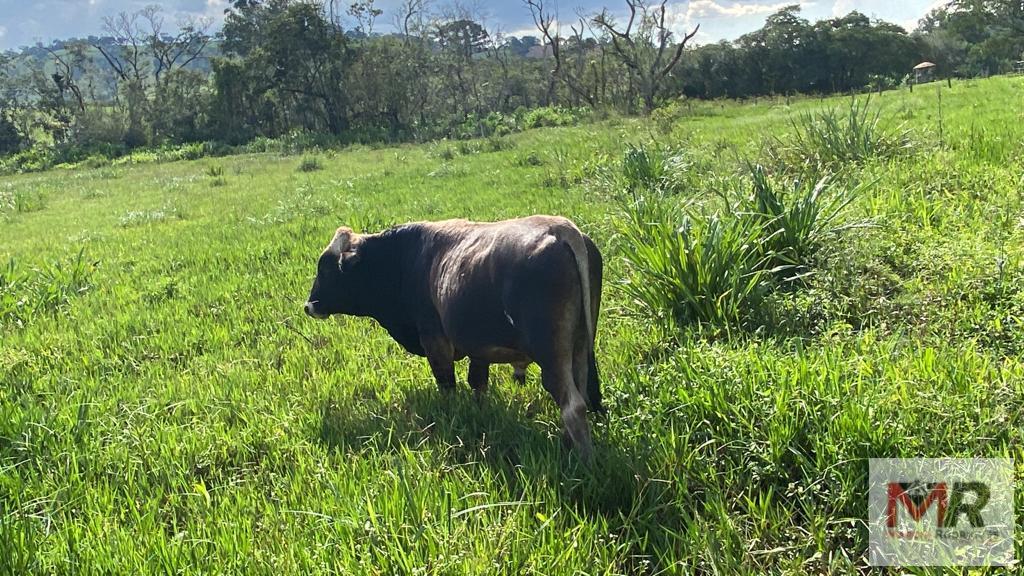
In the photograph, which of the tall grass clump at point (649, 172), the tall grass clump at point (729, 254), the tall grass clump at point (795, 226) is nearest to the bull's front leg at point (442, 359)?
the tall grass clump at point (729, 254)

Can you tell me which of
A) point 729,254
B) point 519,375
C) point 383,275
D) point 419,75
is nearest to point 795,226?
point 729,254

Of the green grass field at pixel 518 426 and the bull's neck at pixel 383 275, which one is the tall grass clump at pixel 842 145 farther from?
the bull's neck at pixel 383 275

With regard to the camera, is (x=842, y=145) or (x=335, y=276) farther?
(x=842, y=145)

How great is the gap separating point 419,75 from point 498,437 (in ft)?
147

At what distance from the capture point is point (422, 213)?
32.1 ft

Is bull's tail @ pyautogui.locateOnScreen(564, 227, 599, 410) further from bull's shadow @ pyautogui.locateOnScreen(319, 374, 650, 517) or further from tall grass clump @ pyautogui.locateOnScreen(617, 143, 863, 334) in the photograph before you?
tall grass clump @ pyautogui.locateOnScreen(617, 143, 863, 334)

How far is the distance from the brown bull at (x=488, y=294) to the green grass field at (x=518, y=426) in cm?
27

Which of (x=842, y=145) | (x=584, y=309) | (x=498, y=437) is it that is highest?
(x=842, y=145)

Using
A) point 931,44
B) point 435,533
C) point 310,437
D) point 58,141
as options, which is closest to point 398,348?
point 310,437

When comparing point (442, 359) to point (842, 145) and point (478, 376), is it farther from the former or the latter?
point (842, 145)

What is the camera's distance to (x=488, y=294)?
3.28 m

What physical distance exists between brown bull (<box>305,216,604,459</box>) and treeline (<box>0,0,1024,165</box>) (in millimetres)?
26962

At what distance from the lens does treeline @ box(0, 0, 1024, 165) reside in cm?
3841

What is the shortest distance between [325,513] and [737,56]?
56265 millimetres
